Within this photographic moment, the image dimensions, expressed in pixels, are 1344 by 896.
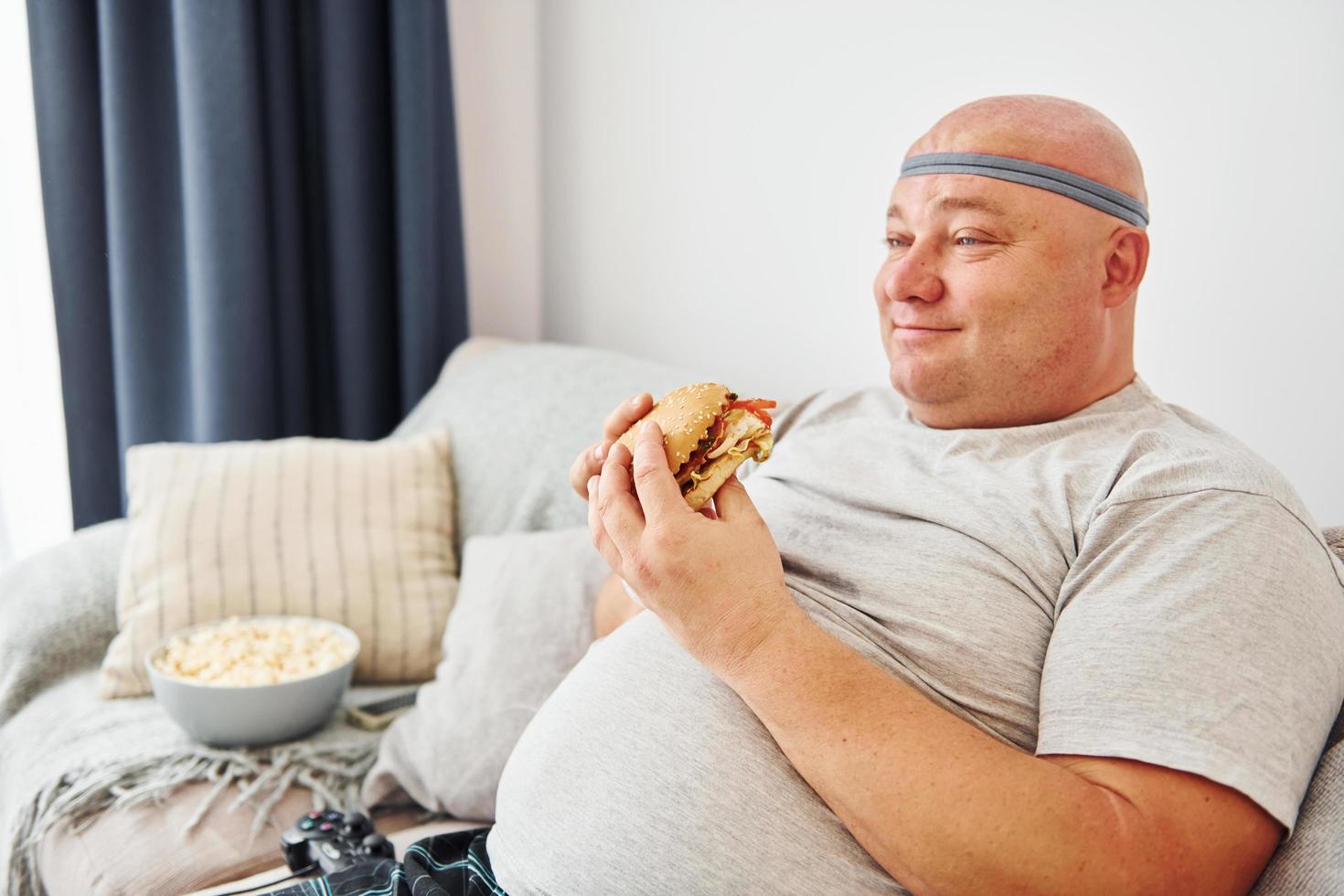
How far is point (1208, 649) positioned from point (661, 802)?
476mm

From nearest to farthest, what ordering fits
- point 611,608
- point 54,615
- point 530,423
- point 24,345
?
point 611,608
point 54,615
point 530,423
point 24,345

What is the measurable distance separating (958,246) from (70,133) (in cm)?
178

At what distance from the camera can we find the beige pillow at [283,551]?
165 cm

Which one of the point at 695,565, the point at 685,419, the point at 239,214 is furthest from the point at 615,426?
the point at 239,214

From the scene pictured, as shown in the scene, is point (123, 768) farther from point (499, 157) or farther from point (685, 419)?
point (499, 157)

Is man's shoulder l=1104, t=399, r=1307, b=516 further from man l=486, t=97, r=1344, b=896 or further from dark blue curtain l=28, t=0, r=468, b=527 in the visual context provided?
dark blue curtain l=28, t=0, r=468, b=527

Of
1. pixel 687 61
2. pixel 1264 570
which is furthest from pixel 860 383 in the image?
pixel 1264 570

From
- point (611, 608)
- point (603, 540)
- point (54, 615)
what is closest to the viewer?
point (603, 540)

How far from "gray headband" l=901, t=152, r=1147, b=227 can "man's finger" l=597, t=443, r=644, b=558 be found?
0.49 m

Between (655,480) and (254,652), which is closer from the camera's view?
(655,480)

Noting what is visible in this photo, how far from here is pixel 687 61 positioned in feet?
6.83

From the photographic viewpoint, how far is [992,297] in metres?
1.08

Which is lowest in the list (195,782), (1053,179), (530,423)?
(195,782)

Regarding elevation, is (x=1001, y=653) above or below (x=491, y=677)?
above
